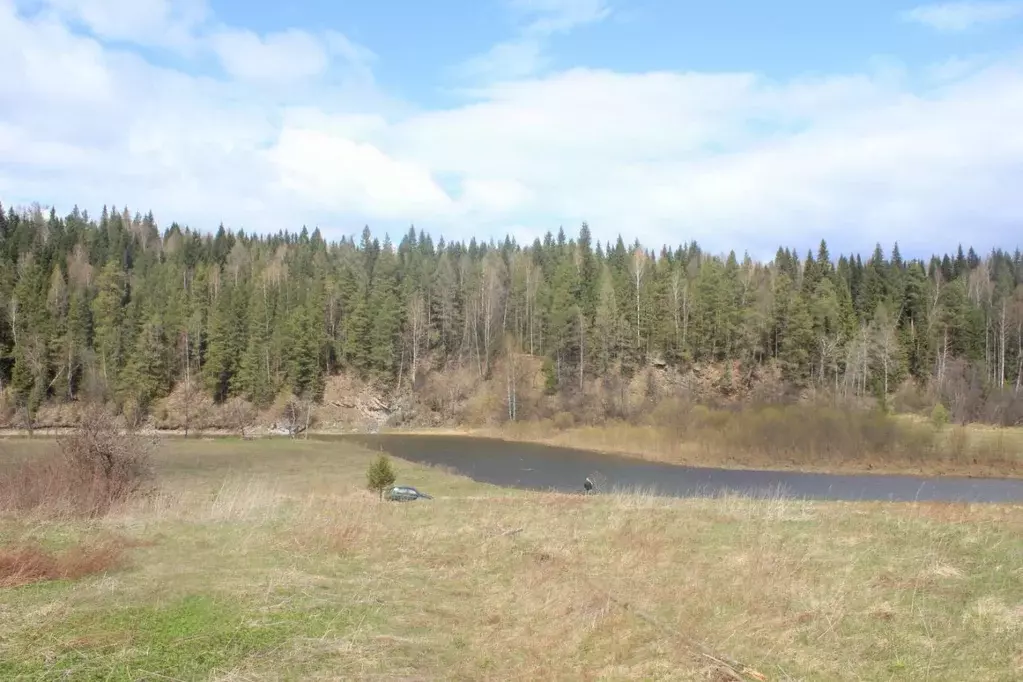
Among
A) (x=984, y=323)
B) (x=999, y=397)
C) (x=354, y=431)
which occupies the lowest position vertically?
(x=354, y=431)

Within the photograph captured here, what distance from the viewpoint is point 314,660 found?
29.3 ft

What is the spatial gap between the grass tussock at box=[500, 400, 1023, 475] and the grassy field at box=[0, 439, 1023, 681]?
4186 centimetres

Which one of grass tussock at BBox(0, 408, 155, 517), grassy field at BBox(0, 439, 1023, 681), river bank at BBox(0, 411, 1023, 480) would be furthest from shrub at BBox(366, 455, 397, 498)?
river bank at BBox(0, 411, 1023, 480)

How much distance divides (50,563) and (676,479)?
4494 cm

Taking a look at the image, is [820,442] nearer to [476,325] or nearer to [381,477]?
[381,477]

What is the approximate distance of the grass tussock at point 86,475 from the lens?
19.2m

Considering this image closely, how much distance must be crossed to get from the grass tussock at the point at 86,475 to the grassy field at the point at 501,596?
36.8 inches

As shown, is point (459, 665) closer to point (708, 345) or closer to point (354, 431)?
point (354, 431)

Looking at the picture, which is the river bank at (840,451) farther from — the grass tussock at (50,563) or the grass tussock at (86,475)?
the grass tussock at (50,563)

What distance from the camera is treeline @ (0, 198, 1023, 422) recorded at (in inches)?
3735

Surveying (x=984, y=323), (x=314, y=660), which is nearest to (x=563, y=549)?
(x=314, y=660)

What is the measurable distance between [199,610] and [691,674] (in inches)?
270

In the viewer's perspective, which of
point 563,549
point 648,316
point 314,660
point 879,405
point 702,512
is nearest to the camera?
point 314,660

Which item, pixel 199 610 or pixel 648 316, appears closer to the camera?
pixel 199 610
